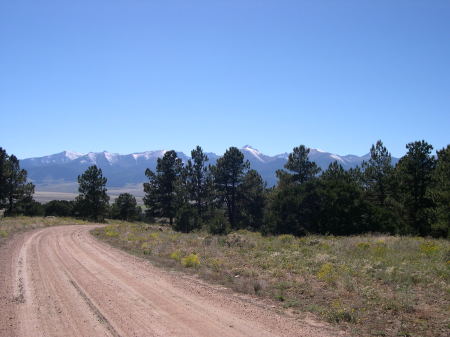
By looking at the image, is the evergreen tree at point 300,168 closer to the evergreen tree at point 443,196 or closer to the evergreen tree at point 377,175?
the evergreen tree at point 377,175

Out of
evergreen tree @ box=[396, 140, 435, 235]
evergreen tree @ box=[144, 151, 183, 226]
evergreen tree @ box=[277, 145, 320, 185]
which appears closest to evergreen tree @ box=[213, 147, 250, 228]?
evergreen tree @ box=[277, 145, 320, 185]

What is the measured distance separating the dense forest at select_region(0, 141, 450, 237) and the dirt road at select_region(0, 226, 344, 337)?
22480mm

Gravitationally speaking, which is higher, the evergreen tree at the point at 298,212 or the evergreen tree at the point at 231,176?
the evergreen tree at the point at 231,176

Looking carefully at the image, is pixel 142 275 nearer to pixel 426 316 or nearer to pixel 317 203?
pixel 426 316

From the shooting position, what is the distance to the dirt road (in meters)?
7.75

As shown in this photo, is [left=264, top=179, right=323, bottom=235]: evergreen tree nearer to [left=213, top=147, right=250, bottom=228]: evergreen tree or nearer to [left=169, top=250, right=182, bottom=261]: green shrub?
[left=213, top=147, right=250, bottom=228]: evergreen tree

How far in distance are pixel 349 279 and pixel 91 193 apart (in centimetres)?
5265

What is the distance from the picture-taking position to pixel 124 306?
946cm

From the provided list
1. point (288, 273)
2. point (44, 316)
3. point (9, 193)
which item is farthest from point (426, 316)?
point (9, 193)

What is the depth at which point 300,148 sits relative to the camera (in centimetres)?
5122

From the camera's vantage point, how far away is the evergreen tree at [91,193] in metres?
57.9

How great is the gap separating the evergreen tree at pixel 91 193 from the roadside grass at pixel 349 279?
131 ft

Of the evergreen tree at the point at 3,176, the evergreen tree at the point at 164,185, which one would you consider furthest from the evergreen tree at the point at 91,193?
the evergreen tree at the point at 3,176

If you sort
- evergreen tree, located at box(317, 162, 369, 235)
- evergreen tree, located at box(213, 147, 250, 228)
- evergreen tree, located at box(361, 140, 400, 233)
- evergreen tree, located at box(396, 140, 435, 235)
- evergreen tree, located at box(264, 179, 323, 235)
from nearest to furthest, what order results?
evergreen tree, located at box(396, 140, 435, 235) < evergreen tree, located at box(317, 162, 369, 235) < evergreen tree, located at box(264, 179, 323, 235) < evergreen tree, located at box(361, 140, 400, 233) < evergreen tree, located at box(213, 147, 250, 228)
